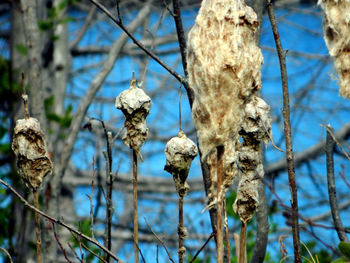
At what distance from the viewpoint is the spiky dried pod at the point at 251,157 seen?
3.77 ft

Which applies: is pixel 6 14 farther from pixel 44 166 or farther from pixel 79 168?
pixel 44 166

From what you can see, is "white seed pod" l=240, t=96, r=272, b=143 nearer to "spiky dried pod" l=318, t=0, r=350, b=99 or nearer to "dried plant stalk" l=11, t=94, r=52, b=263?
"spiky dried pod" l=318, t=0, r=350, b=99

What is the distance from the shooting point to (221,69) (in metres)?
0.97

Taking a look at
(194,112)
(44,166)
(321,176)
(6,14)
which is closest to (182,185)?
(194,112)

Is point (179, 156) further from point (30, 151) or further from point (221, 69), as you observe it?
point (30, 151)

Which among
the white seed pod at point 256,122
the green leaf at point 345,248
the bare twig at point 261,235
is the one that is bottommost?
the green leaf at point 345,248

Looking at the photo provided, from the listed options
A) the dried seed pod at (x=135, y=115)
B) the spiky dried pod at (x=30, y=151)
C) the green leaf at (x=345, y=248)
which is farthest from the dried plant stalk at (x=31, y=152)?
the green leaf at (x=345, y=248)

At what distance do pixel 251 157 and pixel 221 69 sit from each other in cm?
28

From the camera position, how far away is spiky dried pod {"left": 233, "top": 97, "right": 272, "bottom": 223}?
1150 mm

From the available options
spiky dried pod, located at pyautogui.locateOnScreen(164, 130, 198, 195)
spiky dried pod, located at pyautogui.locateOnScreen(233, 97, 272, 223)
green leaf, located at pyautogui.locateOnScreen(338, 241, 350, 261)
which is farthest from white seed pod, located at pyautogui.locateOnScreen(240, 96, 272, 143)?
green leaf, located at pyautogui.locateOnScreen(338, 241, 350, 261)

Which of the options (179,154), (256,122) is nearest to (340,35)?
(256,122)

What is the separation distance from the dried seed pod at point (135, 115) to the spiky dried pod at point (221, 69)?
0.18m

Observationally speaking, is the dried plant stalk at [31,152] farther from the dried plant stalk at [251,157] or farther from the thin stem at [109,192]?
the dried plant stalk at [251,157]

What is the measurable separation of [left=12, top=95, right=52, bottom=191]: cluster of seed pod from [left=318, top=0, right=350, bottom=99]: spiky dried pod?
26.4 inches
